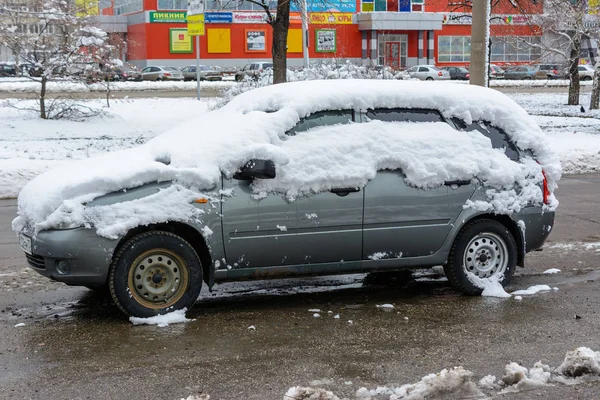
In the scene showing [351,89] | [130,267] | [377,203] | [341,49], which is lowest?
[130,267]

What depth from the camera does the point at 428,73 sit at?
177ft

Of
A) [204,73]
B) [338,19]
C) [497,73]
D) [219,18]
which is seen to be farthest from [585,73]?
[204,73]

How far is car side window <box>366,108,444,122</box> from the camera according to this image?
270 inches

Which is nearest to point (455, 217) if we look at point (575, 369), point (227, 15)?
point (575, 369)

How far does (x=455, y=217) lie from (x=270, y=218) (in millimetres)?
1672

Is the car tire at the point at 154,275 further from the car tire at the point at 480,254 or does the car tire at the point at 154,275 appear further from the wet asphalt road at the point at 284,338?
the car tire at the point at 480,254

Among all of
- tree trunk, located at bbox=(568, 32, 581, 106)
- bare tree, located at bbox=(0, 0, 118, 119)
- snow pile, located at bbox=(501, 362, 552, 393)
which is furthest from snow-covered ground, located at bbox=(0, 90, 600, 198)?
snow pile, located at bbox=(501, 362, 552, 393)

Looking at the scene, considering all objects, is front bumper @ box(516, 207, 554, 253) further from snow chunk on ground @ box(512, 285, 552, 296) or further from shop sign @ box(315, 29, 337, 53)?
shop sign @ box(315, 29, 337, 53)

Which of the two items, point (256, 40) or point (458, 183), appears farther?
point (256, 40)

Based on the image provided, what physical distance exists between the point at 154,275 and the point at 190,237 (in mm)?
432

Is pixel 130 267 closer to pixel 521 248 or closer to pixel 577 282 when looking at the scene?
pixel 521 248

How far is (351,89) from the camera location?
6.88 meters

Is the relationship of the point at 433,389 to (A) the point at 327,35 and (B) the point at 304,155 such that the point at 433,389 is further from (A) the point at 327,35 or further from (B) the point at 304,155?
(A) the point at 327,35

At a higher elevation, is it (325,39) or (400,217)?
(325,39)
